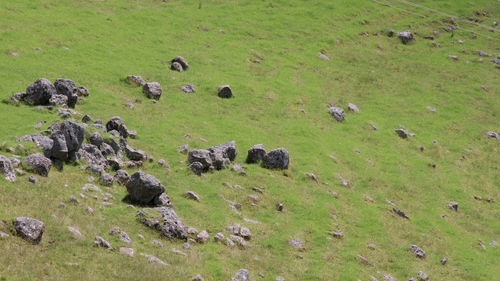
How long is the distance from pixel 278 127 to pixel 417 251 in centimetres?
1389

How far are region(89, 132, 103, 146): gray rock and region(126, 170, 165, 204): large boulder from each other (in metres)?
3.74

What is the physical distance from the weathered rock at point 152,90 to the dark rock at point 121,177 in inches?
525

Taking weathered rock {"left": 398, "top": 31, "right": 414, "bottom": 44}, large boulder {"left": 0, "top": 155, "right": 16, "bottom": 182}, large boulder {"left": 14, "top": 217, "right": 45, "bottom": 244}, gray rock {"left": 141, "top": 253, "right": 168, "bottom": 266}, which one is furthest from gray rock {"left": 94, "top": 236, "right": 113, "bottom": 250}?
weathered rock {"left": 398, "top": 31, "right": 414, "bottom": 44}

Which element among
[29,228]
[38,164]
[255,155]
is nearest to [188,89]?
[255,155]

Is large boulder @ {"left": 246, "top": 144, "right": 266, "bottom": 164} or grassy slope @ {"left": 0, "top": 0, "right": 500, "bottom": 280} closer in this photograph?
grassy slope @ {"left": 0, "top": 0, "right": 500, "bottom": 280}

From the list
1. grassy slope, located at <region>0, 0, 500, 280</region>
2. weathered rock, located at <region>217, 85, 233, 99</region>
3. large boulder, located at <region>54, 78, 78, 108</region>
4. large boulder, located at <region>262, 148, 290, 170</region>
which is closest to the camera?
grassy slope, located at <region>0, 0, 500, 280</region>

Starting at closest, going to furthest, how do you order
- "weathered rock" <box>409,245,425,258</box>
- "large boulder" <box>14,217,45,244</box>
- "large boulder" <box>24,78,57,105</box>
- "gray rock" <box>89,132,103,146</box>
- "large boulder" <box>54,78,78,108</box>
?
"large boulder" <box>14,217,45,244</box>
"gray rock" <box>89,132,103,146</box>
"weathered rock" <box>409,245,425,258</box>
"large boulder" <box>24,78,57,105</box>
"large boulder" <box>54,78,78,108</box>

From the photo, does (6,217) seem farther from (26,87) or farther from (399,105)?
(399,105)

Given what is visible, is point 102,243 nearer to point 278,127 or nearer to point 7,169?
point 7,169

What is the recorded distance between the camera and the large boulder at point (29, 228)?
1830 cm

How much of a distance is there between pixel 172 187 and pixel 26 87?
40.5ft

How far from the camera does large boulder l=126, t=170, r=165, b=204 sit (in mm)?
23734

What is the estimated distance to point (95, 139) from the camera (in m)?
26.9

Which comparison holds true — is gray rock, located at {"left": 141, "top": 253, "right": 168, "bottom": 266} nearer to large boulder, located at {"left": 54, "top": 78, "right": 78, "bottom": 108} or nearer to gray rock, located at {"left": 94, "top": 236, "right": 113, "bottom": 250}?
gray rock, located at {"left": 94, "top": 236, "right": 113, "bottom": 250}
